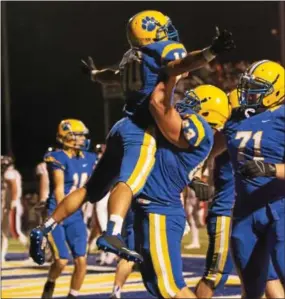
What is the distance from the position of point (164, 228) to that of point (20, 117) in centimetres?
2234

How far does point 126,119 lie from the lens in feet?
14.8

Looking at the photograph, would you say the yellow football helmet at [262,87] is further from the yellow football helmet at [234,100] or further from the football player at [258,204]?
the yellow football helmet at [234,100]

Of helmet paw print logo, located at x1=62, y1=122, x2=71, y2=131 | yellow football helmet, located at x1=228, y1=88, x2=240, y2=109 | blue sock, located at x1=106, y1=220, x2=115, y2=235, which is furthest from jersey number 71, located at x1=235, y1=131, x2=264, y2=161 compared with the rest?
helmet paw print logo, located at x1=62, y1=122, x2=71, y2=131

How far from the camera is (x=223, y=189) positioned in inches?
231

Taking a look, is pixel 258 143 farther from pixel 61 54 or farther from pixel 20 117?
pixel 20 117

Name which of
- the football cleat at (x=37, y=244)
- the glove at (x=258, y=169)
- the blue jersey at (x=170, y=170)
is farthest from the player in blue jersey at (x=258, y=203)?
the football cleat at (x=37, y=244)

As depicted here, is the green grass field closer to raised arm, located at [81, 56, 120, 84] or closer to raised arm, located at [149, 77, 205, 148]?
raised arm, located at [81, 56, 120, 84]

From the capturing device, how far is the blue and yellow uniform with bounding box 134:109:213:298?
169 inches

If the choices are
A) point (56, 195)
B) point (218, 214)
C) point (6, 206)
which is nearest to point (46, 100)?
point (6, 206)

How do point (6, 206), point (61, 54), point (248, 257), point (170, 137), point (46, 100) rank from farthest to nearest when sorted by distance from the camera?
point (46, 100) < point (61, 54) < point (6, 206) < point (248, 257) < point (170, 137)

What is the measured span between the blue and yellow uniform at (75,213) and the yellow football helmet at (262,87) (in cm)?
258

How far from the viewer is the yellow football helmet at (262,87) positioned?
5062 mm

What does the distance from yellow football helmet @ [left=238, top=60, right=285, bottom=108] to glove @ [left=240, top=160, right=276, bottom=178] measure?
494 mm

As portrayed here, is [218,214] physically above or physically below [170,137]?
below
